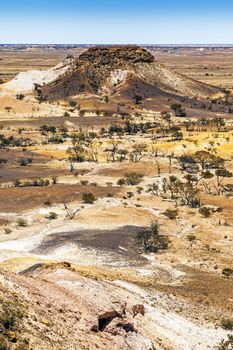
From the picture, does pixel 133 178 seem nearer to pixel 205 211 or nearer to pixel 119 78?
pixel 205 211

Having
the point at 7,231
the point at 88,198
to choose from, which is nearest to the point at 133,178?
the point at 88,198

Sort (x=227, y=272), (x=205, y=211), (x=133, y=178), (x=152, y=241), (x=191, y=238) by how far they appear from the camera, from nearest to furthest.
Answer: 1. (x=227, y=272)
2. (x=152, y=241)
3. (x=191, y=238)
4. (x=205, y=211)
5. (x=133, y=178)

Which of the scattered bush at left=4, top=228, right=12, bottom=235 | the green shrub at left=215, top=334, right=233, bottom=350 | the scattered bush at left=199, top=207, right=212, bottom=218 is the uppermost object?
the green shrub at left=215, top=334, right=233, bottom=350

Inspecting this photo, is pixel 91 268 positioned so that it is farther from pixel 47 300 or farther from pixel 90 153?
pixel 90 153

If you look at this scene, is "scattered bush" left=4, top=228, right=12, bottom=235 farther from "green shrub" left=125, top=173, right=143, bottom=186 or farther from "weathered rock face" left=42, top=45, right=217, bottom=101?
"weathered rock face" left=42, top=45, right=217, bottom=101

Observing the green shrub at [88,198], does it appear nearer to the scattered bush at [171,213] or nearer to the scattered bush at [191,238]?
the scattered bush at [171,213]

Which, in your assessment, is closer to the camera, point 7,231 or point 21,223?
point 7,231

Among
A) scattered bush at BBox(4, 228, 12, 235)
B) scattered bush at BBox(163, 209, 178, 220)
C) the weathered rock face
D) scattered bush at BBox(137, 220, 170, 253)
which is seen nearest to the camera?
scattered bush at BBox(137, 220, 170, 253)

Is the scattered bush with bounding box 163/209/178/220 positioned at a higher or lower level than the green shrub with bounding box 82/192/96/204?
lower

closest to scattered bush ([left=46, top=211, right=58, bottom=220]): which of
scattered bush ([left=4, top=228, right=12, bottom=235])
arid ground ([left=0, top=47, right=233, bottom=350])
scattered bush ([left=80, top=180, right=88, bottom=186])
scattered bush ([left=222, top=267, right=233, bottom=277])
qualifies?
arid ground ([left=0, top=47, right=233, bottom=350])

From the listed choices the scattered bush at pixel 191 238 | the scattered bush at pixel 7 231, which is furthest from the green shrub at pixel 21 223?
the scattered bush at pixel 191 238

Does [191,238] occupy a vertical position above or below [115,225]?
below

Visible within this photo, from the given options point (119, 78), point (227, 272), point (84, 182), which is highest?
point (119, 78)
